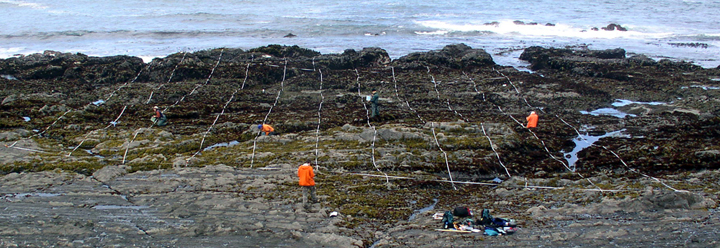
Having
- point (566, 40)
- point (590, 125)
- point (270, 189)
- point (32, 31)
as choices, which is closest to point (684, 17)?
point (566, 40)

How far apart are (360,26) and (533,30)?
18716mm

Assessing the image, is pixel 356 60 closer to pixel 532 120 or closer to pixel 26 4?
pixel 532 120

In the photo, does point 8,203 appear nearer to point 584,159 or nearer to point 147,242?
point 147,242

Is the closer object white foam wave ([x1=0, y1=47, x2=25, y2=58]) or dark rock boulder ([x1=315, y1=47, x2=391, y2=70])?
dark rock boulder ([x1=315, y1=47, x2=391, y2=70])

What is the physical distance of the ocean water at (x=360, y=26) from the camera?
41156 millimetres

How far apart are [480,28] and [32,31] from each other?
46597mm

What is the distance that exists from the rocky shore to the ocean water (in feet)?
36.6

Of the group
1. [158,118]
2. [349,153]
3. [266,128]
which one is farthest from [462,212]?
[158,118]

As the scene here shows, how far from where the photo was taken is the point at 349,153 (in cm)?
1460

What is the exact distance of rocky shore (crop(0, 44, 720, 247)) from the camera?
9750 millimetres

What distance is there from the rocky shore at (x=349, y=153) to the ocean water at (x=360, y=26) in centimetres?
1114

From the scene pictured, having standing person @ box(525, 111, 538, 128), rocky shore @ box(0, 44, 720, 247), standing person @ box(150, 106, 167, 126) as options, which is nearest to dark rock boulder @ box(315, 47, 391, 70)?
rocky shore @ box(0, 44, 720, 247)

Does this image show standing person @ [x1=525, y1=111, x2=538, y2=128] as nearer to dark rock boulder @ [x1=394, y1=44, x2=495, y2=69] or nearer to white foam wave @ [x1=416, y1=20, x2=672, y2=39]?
dark rock boulder @ [x1=394, y1=44, x2=495, y2=69]

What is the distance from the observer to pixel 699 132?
1656 centimetres
